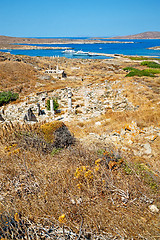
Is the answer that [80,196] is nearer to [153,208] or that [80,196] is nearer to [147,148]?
[153,208]

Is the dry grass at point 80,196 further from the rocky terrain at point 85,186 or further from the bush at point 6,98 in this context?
the bush at point 6,98

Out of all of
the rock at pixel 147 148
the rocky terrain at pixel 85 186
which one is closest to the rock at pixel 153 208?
the rocky terrain at pixel 85 186

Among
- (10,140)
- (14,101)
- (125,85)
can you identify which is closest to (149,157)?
(10,140)

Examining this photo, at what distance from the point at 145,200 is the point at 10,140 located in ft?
12.6

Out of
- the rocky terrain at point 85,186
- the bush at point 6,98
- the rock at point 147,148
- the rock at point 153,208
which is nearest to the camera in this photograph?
the rocky terrain at point 85,186

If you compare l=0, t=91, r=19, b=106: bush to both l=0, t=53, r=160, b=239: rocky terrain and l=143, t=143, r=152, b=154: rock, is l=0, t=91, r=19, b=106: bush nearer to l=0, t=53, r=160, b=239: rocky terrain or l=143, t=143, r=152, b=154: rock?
l=0, t=53, r=160, b=239: rocky terrain

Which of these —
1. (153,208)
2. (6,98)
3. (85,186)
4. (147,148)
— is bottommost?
(6,98)

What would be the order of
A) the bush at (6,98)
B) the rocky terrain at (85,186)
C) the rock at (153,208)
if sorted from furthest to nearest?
1. the bush at (6,98)
2. the rock at (153,208)
3. the rocky terrain at (85,186)

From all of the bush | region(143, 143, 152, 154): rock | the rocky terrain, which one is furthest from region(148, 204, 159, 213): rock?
the bush

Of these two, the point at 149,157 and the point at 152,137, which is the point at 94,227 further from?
the point at 152,137

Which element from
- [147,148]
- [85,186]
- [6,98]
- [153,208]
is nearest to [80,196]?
[85,186]

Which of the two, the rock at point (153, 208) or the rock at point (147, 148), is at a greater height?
the rock at point (153, 208)

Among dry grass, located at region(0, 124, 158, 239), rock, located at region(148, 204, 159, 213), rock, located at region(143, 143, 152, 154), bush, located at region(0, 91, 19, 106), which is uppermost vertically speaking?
dry grass, located at region(0, 124, 158, 239)

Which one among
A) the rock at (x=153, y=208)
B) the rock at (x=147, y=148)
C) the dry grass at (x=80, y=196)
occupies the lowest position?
the rock at (x=147, y=148)
